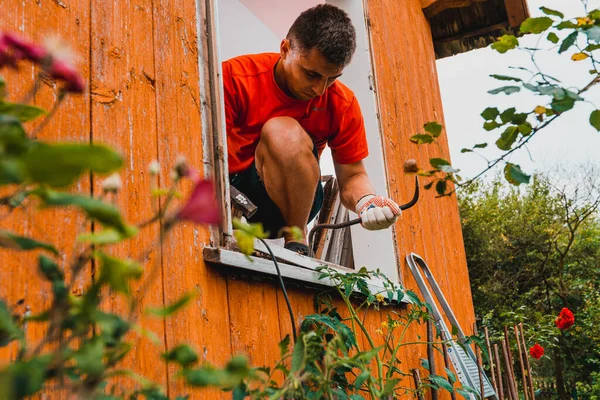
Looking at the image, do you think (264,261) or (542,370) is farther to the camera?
(542,370)

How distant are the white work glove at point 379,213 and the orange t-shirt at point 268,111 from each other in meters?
0.38

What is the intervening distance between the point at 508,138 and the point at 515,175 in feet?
0.33

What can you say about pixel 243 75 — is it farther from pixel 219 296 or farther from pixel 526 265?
pixel 526 265

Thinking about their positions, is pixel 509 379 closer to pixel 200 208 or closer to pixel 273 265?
pixel 273 265

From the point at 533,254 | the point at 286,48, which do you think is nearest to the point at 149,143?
the point at 286,48

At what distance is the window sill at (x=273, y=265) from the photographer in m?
1.40

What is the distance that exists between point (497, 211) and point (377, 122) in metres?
6.34

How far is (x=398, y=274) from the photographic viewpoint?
2.65 m

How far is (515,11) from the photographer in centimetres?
443

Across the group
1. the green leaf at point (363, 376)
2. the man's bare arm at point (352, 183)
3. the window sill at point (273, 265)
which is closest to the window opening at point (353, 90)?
the window sill at point (273, 265)

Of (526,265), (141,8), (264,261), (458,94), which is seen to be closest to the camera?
(141,8)

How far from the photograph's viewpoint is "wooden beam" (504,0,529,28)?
4.38m

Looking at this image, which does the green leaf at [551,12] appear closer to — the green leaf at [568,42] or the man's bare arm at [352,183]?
the green leaf at [568,42]

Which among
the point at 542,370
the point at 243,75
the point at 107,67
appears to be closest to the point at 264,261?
the point at 107,67
